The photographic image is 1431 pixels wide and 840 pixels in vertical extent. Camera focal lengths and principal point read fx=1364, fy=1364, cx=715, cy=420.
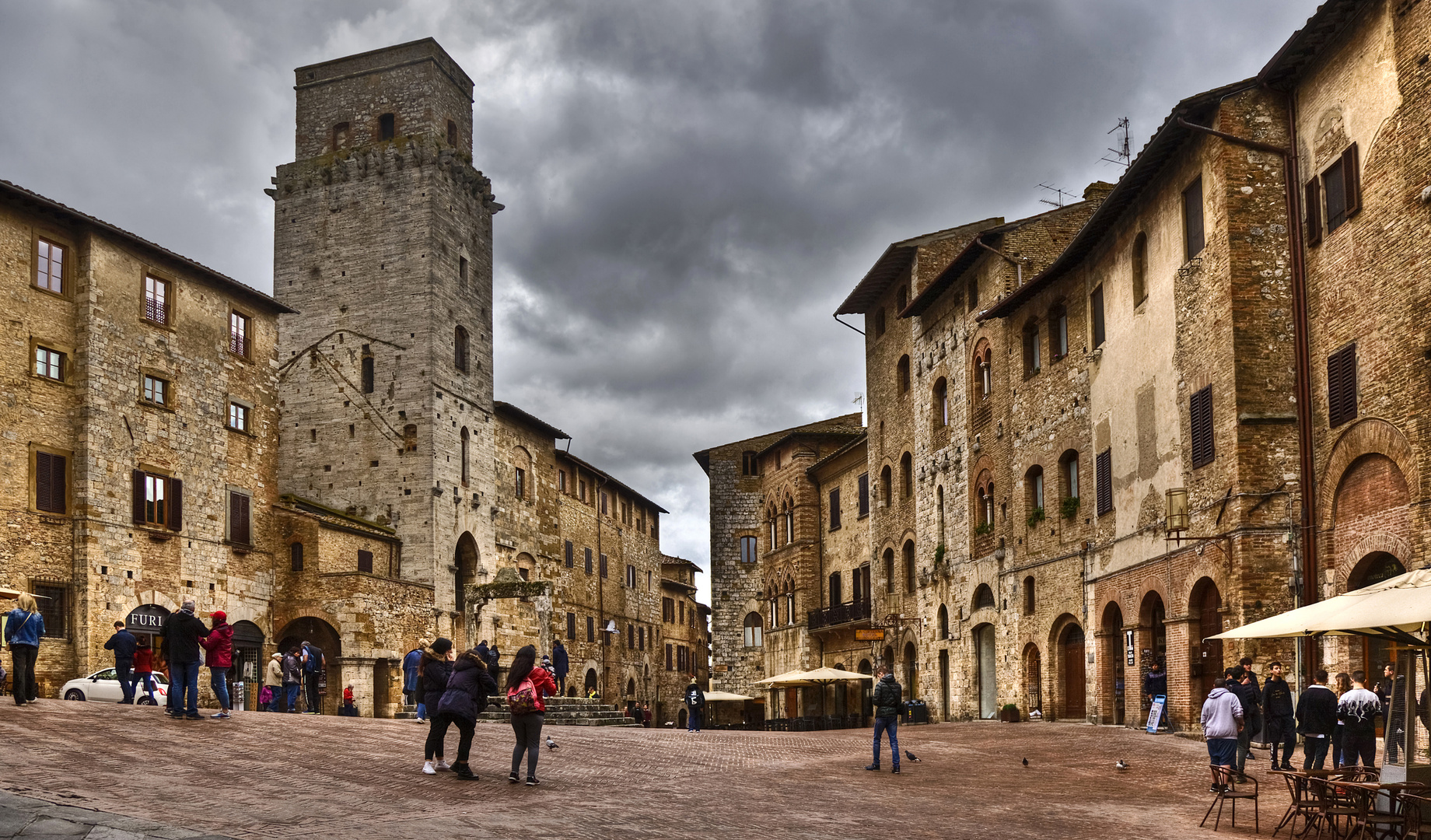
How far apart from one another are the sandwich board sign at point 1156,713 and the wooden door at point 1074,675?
18.0 feet

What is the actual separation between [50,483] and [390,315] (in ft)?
56.8

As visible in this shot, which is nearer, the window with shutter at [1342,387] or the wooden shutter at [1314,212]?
the window with shutter at [1342,387]

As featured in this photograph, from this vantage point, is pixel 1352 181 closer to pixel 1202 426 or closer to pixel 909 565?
pixel 1202 426

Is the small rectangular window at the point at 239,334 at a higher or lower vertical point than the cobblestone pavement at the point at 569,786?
higher

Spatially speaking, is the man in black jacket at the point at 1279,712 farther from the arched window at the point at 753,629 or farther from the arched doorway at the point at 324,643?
the arched window at the point at 753,629

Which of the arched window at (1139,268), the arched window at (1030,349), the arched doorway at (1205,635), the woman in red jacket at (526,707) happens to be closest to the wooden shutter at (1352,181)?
the arched window at (1139,268)

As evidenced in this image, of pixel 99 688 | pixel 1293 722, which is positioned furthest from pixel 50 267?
pixel 1293 722

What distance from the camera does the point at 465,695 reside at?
1435cm

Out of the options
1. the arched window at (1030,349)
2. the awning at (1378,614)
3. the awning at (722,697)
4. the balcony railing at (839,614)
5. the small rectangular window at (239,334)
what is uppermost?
the small rectangular window at (239,334)

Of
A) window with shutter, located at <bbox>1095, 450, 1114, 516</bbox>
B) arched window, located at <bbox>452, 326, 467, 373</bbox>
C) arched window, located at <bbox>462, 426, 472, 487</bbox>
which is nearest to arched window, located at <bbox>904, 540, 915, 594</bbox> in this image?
window with shutter, located at <bbox>1095, 450, 1114, 516</bbox>

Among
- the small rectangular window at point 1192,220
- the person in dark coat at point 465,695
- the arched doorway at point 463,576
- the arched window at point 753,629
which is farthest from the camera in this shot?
the arched window at point 753,629

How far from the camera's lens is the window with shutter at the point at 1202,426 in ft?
74.9

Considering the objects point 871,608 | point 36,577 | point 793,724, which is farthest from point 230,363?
point 871,608

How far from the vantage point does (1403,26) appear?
1862 cm
